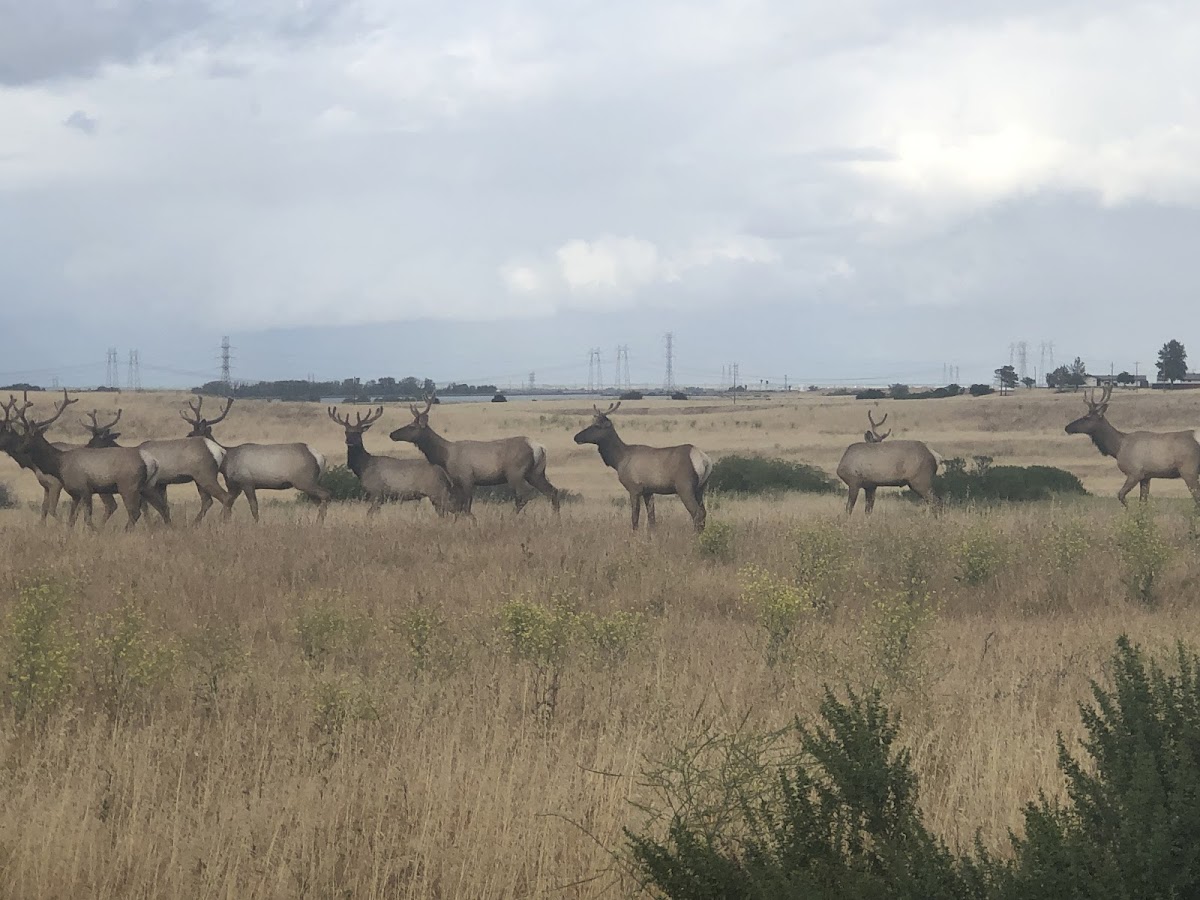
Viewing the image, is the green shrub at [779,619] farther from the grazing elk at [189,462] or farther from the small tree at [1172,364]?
the small tree at [1172,364]

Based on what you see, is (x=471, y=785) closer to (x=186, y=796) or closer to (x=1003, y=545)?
(x=186, y=796)

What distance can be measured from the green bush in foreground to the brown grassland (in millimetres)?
644

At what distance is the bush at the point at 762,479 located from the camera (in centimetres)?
A: 3256

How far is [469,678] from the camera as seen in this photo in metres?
7.98

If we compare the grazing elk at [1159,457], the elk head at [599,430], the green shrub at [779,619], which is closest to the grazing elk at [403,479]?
the elk head at [599,430]

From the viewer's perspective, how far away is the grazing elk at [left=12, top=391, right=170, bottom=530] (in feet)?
61.8

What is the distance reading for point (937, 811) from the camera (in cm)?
546

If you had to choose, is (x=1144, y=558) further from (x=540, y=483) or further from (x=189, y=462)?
A: (x=189, y=462)

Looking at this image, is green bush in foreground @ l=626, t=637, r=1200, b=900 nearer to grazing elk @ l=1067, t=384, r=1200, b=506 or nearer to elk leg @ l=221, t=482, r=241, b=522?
elk leg @ l=221, t=482, r=241, b=522

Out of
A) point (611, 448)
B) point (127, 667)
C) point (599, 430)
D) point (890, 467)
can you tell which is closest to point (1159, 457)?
point (890, 467)

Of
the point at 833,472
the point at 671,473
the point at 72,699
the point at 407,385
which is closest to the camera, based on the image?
the point at 72,699

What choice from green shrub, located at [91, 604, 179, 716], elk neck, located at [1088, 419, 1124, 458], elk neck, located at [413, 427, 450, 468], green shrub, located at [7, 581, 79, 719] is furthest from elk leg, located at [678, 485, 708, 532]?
green shrub, located at [7, 581, 79, 719]

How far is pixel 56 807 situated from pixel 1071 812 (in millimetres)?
4115

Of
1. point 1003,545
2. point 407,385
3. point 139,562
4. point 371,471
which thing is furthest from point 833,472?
point 407,385
